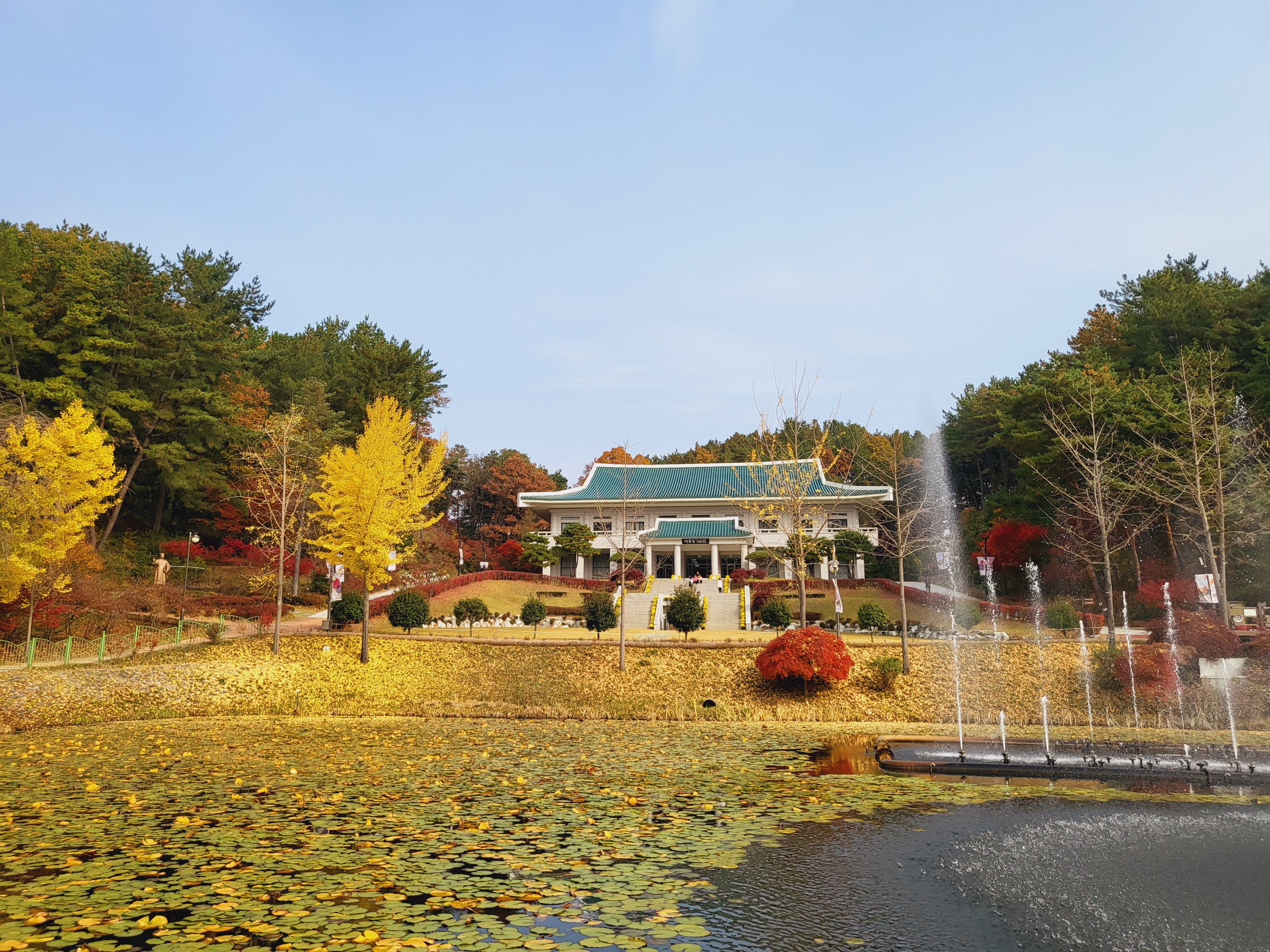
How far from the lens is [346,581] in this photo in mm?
34906

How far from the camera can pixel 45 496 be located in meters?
21.1

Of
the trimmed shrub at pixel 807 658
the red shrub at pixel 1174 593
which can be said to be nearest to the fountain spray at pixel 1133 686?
the trimmed shrub at pixel 807 658

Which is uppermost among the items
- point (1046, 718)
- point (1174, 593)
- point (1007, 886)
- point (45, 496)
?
point (45, 496)

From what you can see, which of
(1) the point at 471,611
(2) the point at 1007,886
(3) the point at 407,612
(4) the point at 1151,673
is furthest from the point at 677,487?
(2) the point at 1007,886

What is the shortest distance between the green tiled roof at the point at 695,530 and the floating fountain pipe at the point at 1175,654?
2601cm

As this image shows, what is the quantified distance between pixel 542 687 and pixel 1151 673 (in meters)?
13.7

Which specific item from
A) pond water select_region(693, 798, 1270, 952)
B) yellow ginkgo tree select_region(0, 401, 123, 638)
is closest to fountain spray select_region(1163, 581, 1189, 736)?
pond water select_region(693, 798, 1270, 952)

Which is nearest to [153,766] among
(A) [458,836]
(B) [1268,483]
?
(A) [458,836]

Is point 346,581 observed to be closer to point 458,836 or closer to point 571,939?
point 458,836

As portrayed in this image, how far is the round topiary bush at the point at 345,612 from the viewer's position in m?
24.4

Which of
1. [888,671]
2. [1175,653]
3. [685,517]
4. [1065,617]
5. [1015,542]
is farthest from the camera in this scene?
[685,517]

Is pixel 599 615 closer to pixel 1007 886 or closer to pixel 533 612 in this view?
pixel 533 612

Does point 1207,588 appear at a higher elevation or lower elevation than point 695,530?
lower

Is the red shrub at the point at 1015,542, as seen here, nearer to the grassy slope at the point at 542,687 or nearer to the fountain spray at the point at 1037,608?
the fountain spray at the point at 1037,608
